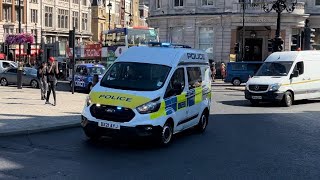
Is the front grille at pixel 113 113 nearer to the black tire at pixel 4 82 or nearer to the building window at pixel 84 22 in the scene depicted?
the black tire at pixel 4 82

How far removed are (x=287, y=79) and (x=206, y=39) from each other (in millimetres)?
32451

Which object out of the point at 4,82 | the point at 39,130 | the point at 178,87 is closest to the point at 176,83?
the point at 178,87

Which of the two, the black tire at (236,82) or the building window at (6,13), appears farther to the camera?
the building window at (6,13)

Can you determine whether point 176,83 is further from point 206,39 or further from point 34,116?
point 206,39

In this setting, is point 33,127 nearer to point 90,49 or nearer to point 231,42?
point 90,49

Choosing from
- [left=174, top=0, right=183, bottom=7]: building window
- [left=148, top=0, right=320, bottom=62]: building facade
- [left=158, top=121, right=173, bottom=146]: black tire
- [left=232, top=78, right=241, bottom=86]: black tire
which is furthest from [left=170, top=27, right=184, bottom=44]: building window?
[left=158, top=121, right=173, bottom=146]: black tire

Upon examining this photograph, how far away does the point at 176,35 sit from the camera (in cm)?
5566

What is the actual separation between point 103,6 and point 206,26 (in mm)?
52639

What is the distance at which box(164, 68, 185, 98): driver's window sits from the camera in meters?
11.3

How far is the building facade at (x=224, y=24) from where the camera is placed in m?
51.5

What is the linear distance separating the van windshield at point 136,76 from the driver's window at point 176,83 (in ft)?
0.67

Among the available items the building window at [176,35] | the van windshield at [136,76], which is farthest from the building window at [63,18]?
the van windshield at [136,76]

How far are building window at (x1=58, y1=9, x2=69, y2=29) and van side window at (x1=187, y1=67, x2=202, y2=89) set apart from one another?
2898 inches

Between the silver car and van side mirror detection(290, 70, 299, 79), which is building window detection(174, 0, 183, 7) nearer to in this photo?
the silver car
